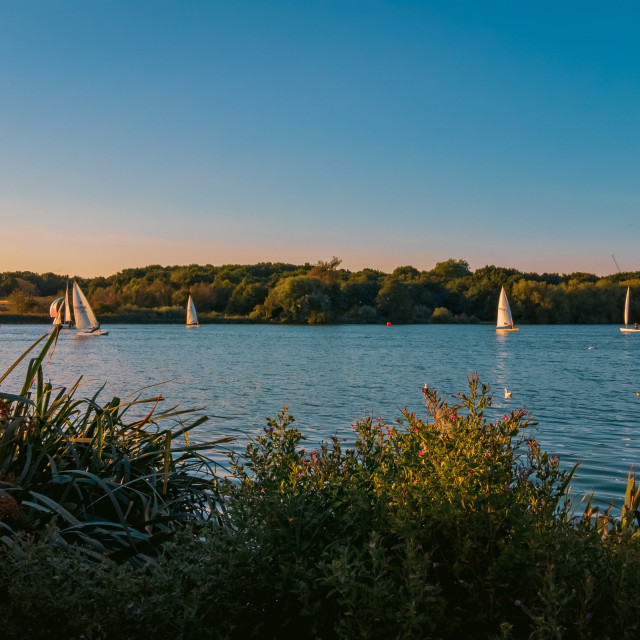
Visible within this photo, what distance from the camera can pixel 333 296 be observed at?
138 meters

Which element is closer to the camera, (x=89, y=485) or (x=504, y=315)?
(x=89, y=485)

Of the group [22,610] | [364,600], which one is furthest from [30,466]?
[364,600]

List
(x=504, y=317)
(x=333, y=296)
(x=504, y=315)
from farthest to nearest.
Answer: (x=333, y=296) < (x=504, y=317) < (x=504, y=315)

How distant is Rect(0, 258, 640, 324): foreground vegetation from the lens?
125 m

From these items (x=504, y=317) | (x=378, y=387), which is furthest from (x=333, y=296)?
(x=378, y=387)

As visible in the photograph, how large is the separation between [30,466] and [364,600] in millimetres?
2221

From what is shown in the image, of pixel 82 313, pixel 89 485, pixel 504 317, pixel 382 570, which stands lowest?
pixel 89 485

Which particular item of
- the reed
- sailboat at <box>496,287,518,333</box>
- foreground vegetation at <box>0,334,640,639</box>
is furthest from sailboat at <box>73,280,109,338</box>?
foreground vegetation at <box>0,334,640,639</box>

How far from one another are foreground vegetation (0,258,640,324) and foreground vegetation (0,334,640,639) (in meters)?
116

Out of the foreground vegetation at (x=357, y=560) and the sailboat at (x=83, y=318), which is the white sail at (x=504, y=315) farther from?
the foreground vegetation at (x=357, y=560)

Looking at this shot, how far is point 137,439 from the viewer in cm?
467

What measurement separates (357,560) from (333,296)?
13585 centimetres

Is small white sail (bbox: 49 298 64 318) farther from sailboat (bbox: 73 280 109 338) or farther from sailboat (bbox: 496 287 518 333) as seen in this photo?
sailboat (bbox: 496 287 518 333)

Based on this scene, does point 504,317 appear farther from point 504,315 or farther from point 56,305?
point 56,305
